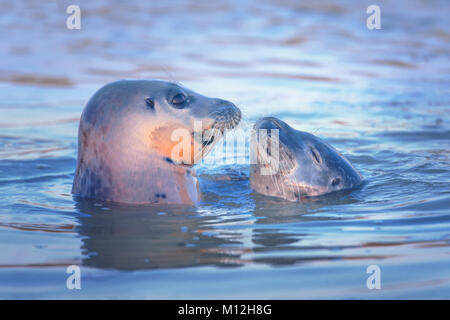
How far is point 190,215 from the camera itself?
4.45 m

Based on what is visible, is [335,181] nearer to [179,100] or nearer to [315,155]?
[315,155]

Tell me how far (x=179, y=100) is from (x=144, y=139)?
346 millimetres

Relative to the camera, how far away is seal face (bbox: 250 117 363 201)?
16.2ft

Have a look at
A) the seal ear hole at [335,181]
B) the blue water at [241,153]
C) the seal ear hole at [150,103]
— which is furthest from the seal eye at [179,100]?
the seal ear hole at [335,181]

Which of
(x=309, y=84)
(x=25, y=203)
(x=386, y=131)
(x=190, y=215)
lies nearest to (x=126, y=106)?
(x=190, y=215)

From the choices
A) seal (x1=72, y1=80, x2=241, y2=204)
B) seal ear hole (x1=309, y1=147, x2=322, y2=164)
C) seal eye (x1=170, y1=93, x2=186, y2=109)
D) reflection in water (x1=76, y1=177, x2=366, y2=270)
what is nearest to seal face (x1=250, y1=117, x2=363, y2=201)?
seal ear hole (x1=309, y1=147, x2=322, y2=164)

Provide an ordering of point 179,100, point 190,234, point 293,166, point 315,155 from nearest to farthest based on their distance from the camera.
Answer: point 190,234
point 179,100
point 293,166
point 315,155

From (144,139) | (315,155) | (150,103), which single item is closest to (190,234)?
(144,139)

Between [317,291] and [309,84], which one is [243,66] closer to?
[309,84]

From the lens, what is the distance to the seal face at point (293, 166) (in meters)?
4.95

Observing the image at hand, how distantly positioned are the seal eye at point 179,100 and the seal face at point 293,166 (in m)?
0.60

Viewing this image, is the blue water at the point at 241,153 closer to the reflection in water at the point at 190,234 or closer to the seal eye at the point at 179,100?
the reflection in water at the point at 190,234

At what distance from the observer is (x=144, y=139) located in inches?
175
